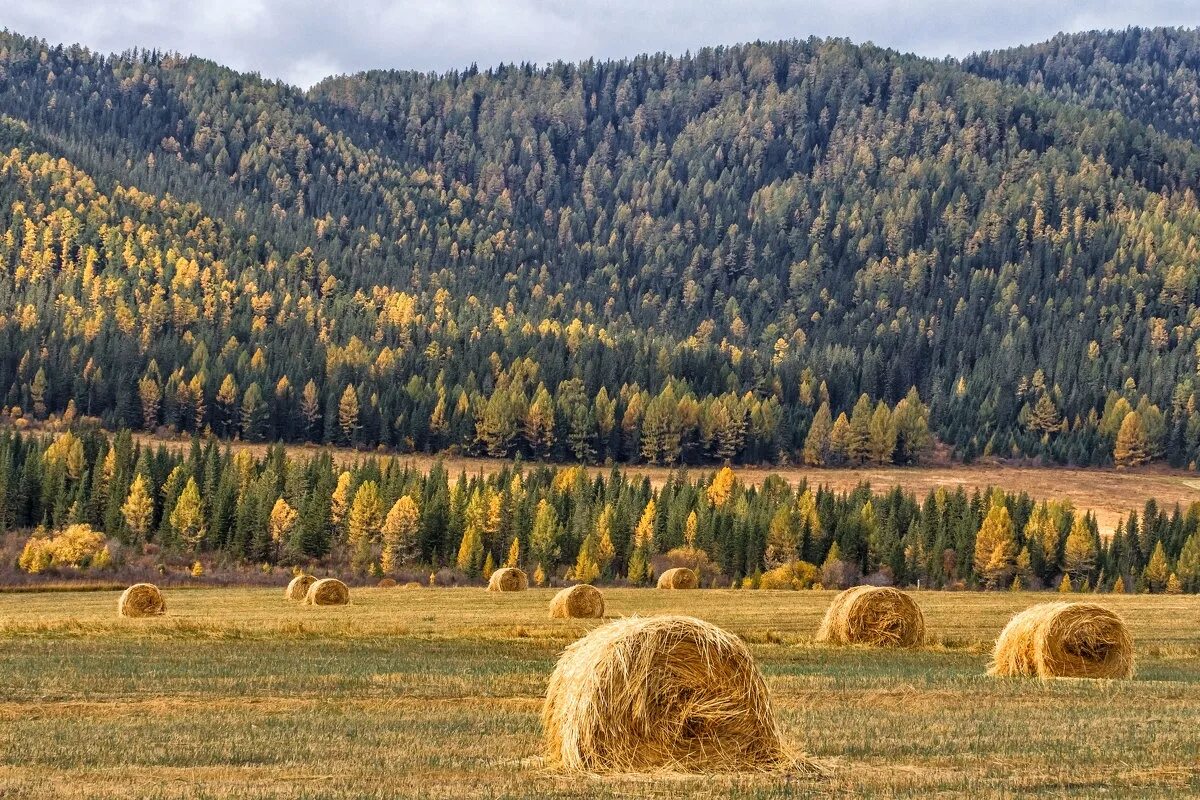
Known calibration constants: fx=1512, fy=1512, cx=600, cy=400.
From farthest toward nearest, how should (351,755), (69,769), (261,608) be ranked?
(261,608), (351,755), (69,769)

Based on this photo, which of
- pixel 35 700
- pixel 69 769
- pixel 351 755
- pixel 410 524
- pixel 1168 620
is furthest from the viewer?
pixel 410 524

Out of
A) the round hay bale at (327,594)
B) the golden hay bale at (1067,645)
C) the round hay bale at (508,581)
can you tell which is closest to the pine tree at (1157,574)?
the round hay bale at (508,581)

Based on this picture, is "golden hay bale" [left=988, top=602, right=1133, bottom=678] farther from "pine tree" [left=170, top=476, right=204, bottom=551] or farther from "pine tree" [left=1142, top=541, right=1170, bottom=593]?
"pine tree" [left=170, top=476, right=204, bottom=551]

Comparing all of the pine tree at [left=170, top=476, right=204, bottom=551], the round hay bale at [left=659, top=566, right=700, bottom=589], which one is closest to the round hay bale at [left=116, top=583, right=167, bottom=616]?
the round hay bale at [left=659, top=566, right=700, bottom=589]

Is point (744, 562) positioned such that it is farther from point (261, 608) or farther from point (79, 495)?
point (261, 608)

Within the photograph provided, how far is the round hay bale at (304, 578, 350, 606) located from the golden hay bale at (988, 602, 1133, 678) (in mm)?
36485

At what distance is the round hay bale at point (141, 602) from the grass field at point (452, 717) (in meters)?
8.39

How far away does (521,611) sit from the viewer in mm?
59719

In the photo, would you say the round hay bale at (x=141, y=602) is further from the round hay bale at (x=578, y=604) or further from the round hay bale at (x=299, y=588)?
the round hay bale at (x=578, y=604)

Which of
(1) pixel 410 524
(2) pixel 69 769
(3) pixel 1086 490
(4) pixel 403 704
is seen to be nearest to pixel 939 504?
(1) pixel 410 524

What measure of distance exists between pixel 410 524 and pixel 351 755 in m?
98.6

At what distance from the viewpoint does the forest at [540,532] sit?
116625 mm

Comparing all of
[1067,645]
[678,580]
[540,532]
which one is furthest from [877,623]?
[540,532]

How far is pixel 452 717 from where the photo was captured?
26234mm
